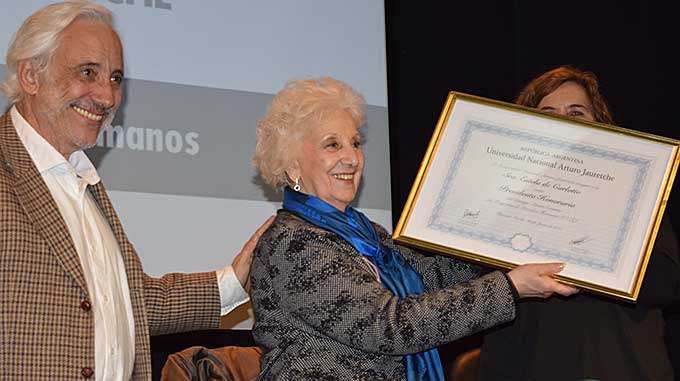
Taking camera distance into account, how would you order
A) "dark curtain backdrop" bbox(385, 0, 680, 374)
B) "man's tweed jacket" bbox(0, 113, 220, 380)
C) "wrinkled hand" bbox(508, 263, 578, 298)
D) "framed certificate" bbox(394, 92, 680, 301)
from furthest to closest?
"dark curtain backdrop" bbox(385, 0, 680, 374) → "framed certificate" bbox(394, 92, 680, 301) → "wrinkled hand" bbox(508, 263, 578, 298) → "man's tweed jacket" bbox(0, 113, 220, 380)

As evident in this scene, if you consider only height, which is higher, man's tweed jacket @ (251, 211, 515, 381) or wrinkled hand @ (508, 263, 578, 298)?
wrinkled hand @ (508, 263, 578, 298)

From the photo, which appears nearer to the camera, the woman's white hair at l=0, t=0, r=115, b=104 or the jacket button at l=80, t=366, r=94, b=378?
the jacket button at l=80, t=366, r=94, b=378

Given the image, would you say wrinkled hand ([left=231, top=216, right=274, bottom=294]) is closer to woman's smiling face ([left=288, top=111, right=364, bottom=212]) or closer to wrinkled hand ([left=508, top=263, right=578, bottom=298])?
woman's smiling face ([left=288, top=111, right=364, bottom=212])

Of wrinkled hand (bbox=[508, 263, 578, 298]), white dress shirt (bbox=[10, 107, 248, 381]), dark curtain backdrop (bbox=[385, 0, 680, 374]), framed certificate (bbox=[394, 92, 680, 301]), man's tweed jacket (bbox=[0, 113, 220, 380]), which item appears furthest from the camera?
dark curtain backdrop (bbox=[385, 0, 680, 374])

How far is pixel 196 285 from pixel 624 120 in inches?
118

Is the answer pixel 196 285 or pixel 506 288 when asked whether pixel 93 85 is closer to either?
pixel 196 285

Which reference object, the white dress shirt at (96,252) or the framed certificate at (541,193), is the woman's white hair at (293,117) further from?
the white dress shirt at (96,252)

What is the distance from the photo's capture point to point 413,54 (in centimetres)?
528

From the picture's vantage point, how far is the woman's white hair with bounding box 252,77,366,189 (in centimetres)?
292

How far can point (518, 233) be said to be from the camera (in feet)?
9.41

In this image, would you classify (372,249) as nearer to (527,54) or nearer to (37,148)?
(37,148)

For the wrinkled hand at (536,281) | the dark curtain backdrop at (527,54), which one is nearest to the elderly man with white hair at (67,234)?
the wrinkled hand at (536,281)
